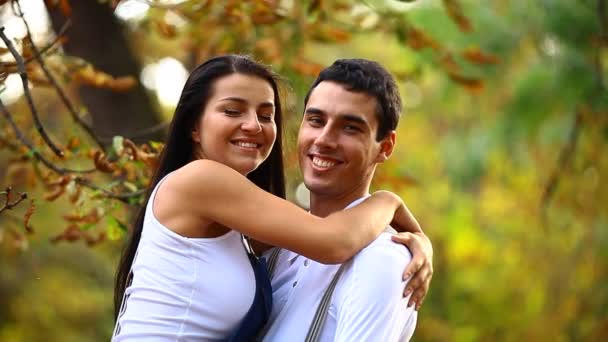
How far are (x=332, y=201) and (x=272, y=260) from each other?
1.01ft

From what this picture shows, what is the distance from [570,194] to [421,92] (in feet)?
29.7

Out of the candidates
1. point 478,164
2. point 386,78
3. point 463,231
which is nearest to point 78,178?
point 386,78

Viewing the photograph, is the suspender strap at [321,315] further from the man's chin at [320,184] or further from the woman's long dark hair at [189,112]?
the woman's long dark hair at [189,112]

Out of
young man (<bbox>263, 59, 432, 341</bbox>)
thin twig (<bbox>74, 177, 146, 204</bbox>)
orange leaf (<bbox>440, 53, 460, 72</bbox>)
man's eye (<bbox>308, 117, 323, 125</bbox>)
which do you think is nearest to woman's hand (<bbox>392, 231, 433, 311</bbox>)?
young man (<bbox>263, 59, 432, 341</bbox>)

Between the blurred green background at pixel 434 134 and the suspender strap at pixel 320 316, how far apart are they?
98 cm

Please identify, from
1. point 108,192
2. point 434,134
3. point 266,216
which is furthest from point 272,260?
point 434,134

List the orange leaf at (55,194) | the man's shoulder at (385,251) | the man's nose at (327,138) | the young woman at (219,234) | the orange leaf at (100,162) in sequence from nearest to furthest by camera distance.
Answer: the man's shoulder at (385,251) < the young woman at (219,234) < the man's nose at (327,138) < the orange leaf at (100,162) < the orange leaf at (55,194)

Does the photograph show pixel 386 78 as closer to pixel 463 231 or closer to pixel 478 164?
pixel 478 164

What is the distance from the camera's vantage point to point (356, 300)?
8.84 ft

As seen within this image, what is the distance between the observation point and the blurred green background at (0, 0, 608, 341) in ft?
14.9

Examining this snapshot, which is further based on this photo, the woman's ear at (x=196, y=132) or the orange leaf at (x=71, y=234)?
the orange leaf at (x=71, y=234)

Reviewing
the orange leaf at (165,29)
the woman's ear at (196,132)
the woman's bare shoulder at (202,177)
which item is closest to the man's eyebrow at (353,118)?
the woman's bare shoulder at (202,177)

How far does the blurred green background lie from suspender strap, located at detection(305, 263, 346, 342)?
38.5 inches

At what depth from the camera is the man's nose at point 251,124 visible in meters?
3.06
